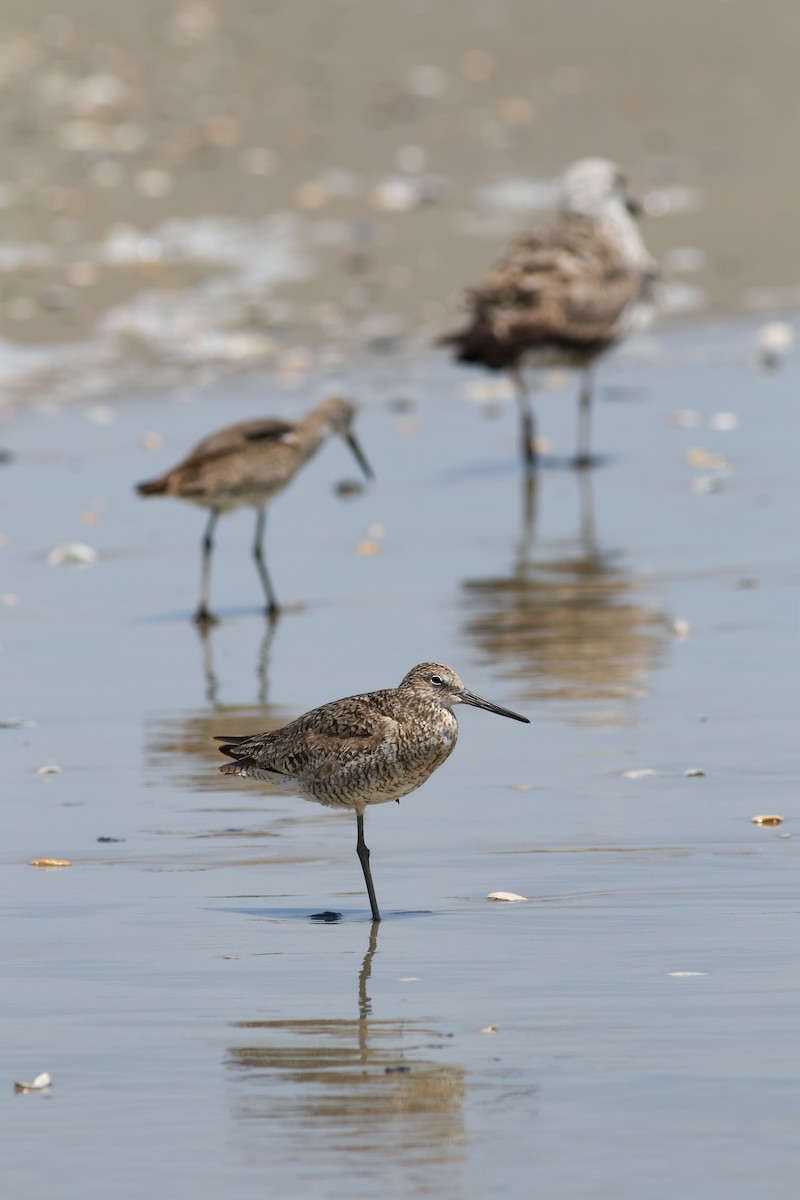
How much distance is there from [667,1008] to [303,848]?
2.11 m

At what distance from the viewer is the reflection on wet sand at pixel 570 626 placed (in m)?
9.66

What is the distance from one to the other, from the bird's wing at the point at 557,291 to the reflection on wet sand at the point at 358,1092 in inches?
381

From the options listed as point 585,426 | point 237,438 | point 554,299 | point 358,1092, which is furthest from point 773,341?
point 358,1092

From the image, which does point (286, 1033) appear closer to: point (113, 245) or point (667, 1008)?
point (667, 1008)

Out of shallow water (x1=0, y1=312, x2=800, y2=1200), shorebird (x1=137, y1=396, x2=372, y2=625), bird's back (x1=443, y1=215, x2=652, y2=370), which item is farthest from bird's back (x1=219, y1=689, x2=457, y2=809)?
bird's back (x1=443, y1=215, x2=652, y2=370)

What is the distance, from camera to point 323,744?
7113mm

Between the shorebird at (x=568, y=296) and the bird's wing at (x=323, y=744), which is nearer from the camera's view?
the bird's wing at (x=323, y=744)

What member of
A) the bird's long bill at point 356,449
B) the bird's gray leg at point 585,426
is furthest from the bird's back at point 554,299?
the bird's long bill at point 356,449

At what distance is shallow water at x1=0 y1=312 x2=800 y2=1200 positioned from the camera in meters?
5.09

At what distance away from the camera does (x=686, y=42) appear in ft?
83.6

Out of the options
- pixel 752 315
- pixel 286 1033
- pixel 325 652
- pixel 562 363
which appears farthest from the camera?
pixel 752 315

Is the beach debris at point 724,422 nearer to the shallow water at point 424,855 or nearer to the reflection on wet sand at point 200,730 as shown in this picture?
the shallow water at point 424,855

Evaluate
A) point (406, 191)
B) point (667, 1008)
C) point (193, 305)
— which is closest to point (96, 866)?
point (667, 1008)

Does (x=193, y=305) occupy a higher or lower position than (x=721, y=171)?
lower
